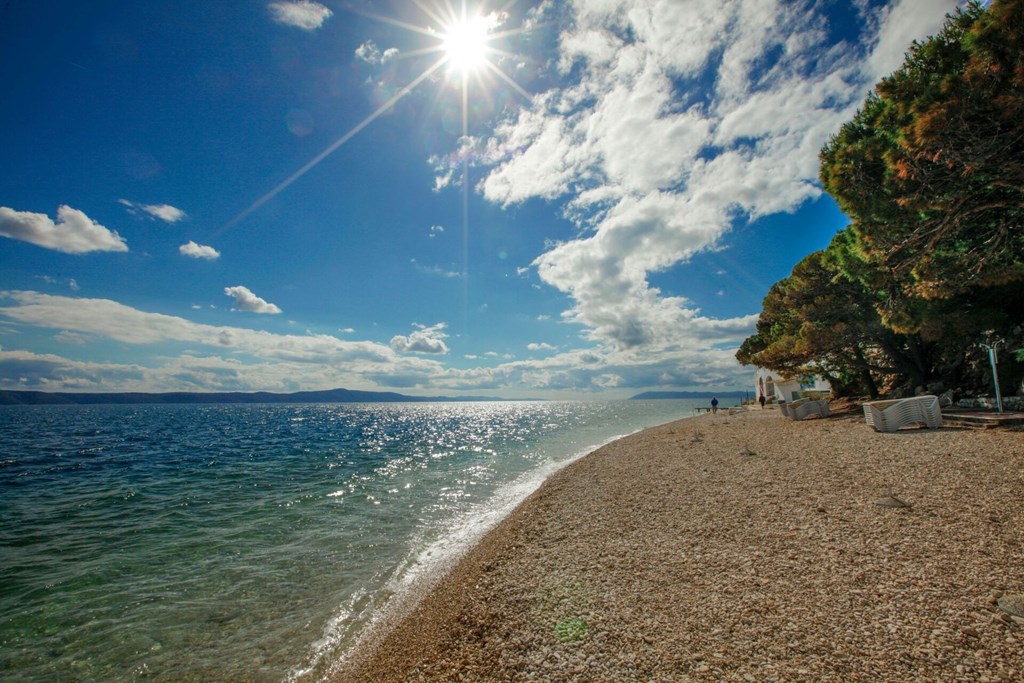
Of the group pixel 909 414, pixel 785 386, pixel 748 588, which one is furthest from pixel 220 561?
pixel 785 386

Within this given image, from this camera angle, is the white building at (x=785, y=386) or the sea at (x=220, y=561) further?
the white building at (x=785, y=386)

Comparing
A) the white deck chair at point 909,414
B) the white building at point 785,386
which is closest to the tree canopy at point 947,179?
the white deck chair at point 909,414

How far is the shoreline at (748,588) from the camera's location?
12.3 feet

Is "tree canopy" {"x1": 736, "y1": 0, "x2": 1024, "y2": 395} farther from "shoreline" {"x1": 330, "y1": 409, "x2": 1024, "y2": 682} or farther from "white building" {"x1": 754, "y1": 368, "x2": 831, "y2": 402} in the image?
"white building" {"x1": 754, "y1": 368, "x2": 831, "y2": 402}

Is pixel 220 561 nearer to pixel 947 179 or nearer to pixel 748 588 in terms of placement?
pixel 748 588

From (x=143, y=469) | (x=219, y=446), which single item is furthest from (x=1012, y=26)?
(x=219, y=446)

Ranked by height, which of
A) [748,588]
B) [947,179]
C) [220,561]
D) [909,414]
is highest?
[947,179]

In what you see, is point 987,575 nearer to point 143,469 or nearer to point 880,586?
point 880,586

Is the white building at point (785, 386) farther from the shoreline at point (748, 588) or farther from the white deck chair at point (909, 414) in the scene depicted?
the shoreline at point (748, 588)

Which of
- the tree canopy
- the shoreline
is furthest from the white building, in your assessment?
the shoreline

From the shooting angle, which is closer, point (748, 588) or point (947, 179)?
point (748, 588)

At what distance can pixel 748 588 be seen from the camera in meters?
4.91

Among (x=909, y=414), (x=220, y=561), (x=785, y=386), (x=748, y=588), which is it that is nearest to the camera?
(x=748, y=588)

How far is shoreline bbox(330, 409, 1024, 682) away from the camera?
373 cm
